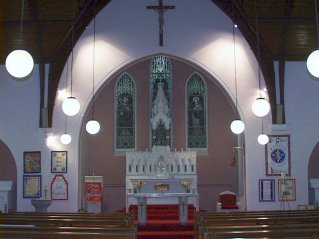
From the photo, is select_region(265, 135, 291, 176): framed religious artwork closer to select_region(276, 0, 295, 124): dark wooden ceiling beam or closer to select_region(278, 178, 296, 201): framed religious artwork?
select_region(278, 178, 296, 201): framed religious artwork

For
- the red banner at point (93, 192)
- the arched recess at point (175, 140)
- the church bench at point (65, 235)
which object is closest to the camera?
the church bench at point (65, 235)

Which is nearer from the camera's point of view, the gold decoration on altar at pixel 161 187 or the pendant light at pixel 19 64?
the pendant light at pixel 19 64

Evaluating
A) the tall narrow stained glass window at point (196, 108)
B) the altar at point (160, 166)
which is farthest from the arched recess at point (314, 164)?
the tall narrow stained glass window at point (196, 108)

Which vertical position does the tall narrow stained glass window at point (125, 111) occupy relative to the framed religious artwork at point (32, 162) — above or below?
above

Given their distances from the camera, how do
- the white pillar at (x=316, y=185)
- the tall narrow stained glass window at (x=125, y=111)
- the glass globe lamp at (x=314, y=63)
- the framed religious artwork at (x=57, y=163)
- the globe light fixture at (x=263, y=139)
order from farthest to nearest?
1. the tall narrow stained glass window at (x=125, y=111)
2. the white pillar at (x=316, y=185)
3. the framed religious artwork at (x=57, y=163)
4. the globe light fixture at (x=263, y=139)
5. the glass globe lamp at (x=314, y=63)

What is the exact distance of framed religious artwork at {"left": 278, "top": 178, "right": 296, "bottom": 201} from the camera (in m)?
15.7

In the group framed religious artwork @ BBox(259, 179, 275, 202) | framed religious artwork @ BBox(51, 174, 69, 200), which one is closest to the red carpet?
framed religious artwork @ BBox(259, 179, 275, 202)

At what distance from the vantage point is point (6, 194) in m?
16.1

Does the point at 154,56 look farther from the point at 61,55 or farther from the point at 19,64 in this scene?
the point at 19,64

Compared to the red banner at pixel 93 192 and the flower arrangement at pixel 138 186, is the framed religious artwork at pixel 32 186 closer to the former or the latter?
the red banner at pixel 93 192

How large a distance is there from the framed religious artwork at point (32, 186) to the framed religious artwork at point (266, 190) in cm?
633

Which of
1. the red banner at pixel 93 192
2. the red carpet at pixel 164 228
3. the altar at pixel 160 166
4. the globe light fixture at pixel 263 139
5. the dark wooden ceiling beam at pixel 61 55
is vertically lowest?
the red carpet at pixel 164 228

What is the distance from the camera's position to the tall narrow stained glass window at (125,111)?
20938mm

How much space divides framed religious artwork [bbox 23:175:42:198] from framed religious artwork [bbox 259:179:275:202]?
6.33 metres
